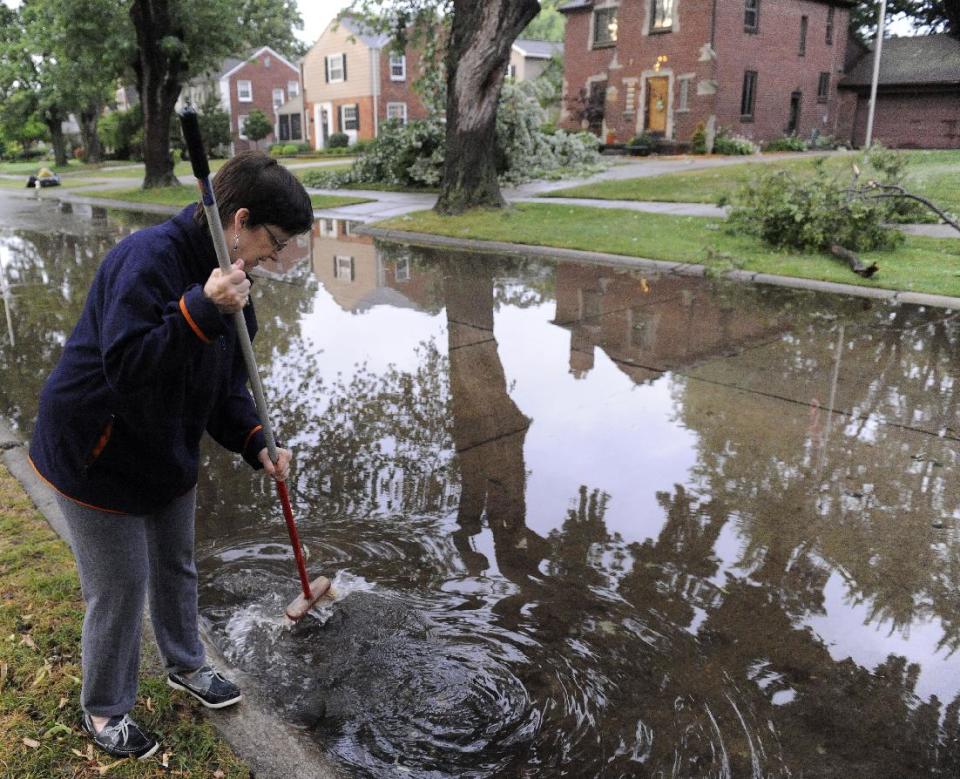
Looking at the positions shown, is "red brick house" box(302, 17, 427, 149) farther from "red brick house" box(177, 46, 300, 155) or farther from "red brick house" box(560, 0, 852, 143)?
"red brick house" box(560, 0, 852, 143)

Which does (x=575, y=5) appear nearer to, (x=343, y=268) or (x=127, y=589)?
(x=343, y=268)

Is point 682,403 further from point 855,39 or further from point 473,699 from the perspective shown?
point 855,39

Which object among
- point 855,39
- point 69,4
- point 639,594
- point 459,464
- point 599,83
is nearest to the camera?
point 639,594

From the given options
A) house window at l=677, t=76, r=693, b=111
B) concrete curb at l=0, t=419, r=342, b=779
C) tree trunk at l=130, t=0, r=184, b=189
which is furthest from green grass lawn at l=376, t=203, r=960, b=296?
house window at l=677, t=76, r=693, b=111

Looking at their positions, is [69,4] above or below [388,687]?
above

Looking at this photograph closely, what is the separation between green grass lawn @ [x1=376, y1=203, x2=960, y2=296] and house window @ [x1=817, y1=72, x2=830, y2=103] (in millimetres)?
22475

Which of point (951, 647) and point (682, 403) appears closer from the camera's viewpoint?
point (951, 647)

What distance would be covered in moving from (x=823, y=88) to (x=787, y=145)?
15.5 ft

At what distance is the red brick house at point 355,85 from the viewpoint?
45.0 meters

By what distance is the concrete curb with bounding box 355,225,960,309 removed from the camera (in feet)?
28.8

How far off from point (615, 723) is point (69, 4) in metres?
23.3

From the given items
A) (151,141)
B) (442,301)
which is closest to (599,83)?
(151,141)

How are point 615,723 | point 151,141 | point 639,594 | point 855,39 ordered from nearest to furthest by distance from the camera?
point 615,723
point 639,594
point 151,141
point 855,39

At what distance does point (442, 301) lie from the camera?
927 centimetres
